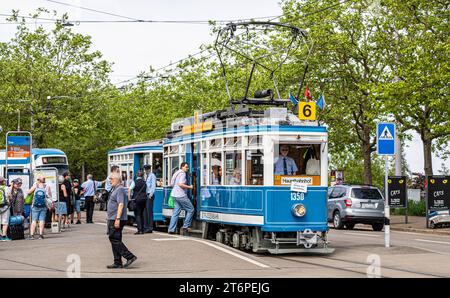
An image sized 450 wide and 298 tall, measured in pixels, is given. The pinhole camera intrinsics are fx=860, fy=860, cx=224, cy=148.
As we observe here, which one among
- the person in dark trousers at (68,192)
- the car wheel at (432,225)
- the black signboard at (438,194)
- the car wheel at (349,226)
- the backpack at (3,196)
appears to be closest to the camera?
the backpack at (3,196)

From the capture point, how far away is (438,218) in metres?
31.8

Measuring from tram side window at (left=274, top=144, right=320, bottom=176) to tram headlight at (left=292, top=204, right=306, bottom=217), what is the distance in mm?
710

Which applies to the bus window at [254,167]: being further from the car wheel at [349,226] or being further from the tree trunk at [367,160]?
the tree trunk at [367,160]

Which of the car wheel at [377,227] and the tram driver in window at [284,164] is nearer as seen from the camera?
the tram driver in window at [284,164]

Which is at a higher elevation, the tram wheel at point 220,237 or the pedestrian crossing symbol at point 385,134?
the pedestrian crossing symbol at point 385,134

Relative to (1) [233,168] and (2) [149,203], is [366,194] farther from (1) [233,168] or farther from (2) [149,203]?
(1) [233,168]

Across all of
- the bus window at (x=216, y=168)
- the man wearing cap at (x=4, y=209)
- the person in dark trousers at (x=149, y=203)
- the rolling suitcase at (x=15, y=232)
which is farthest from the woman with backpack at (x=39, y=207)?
the bus window at (x=216, y=168)

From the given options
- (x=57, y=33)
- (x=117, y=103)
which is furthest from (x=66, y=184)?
(x=117, y=103)

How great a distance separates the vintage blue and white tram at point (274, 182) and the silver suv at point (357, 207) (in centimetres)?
1285

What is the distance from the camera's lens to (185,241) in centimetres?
1959

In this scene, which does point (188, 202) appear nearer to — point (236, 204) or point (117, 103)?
point (236, 204)

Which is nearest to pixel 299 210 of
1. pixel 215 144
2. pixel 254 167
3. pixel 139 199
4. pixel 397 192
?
pixel 254 167

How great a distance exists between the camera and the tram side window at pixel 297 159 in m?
18.6

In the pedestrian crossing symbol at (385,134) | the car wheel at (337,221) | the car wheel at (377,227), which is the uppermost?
the pedestrian crossing symbol at (385,134)
